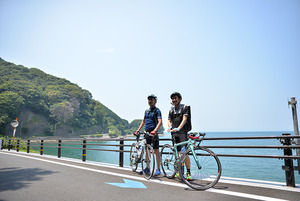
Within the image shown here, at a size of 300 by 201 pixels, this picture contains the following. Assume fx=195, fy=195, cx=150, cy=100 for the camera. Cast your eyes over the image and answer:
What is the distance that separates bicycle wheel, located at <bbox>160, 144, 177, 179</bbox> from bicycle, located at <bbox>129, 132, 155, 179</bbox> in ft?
1.10

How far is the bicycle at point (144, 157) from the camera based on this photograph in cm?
465

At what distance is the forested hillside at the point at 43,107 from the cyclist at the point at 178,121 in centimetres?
8345

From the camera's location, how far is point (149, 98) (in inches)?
208

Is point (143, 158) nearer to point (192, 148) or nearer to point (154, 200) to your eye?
point (192, 148)

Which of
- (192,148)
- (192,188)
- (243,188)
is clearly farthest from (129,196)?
(243,188)

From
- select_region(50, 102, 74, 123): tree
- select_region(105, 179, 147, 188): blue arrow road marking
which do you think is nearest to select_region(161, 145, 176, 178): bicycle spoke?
select_region(105, 179, 147, 188): blue arrow road marking

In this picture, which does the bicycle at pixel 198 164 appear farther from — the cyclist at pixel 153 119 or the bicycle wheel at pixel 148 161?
the cyclist at pixel 153 119

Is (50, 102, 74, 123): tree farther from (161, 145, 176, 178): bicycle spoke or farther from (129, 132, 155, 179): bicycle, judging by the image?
(161, 145, 176, 178): bicycle spoke

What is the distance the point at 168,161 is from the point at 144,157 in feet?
2.25

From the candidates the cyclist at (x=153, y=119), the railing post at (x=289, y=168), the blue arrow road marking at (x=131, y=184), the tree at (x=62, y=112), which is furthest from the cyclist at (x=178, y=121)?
the tree at (x=62, y=112)

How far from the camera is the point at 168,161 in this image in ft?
15.3

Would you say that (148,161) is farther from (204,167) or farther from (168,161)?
(204,167)

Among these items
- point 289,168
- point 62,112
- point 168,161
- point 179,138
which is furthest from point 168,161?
point 62,112

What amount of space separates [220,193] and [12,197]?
138 inches
